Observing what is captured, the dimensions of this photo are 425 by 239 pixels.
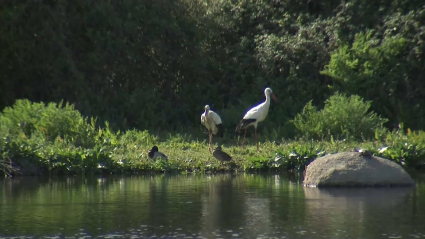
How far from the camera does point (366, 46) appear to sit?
24.4 meters

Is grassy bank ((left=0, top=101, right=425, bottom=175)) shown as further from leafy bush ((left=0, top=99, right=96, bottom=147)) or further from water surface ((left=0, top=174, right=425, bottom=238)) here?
water surface ((left=0, top=174, right=425, bottom=238))

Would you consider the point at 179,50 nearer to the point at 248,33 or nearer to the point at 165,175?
the point at 248,33

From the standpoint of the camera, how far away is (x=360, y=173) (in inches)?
619

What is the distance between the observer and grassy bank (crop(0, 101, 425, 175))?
58.7 ft

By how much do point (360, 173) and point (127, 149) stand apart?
6324 millimetres

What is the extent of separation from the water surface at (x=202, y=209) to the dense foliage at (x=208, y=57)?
26.0ft

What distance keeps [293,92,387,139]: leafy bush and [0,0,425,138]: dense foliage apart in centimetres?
81

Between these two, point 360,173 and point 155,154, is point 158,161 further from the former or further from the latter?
point 360,173

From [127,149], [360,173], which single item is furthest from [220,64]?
[360,173]

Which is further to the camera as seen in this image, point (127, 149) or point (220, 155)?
point (127, 149)

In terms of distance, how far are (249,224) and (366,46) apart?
43.8 feet

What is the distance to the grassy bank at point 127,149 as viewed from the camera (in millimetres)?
17906

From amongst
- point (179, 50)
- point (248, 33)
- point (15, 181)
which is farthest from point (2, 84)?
point (15, 181)

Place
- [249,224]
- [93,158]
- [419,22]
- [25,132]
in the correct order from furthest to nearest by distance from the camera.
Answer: [419,22] < [25,132] < [93,158] < [249,224]
